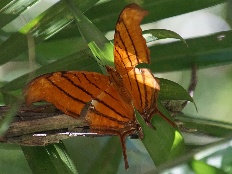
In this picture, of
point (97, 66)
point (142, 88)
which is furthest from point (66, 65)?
point (142, 88)

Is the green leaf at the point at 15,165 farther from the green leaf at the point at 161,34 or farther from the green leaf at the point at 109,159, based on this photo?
the green leaf at the point at 161,34

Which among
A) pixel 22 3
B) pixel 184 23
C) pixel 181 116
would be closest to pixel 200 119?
pixel 181 116

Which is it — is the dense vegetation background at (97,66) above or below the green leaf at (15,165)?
above

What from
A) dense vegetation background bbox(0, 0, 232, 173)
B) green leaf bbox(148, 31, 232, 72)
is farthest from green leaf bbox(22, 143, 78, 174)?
green leaf bbox(148, 31, 232, 72)

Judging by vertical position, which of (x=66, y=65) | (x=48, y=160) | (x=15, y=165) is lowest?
(x=15, y=165)

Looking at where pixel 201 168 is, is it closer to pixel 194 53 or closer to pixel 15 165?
pixel 194 53

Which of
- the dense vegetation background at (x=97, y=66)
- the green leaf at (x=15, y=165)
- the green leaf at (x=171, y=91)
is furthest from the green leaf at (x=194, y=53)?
the green leaf at (x=15, y=165)
